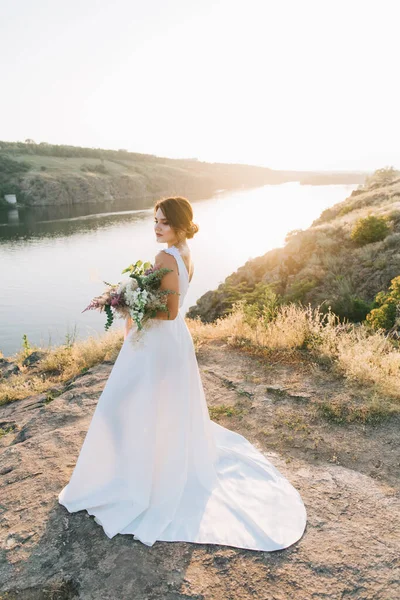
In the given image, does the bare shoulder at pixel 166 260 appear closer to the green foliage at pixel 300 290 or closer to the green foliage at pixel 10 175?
the green foliage at pixel 300 290

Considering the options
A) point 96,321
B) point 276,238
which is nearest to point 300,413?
point 96,321

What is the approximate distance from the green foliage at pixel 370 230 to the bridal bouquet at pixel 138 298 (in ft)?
34.4

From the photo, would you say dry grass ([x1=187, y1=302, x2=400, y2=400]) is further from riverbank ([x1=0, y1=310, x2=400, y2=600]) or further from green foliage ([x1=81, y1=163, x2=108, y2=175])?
green foliage ([x1=81, y1=163, x2=108, y2=175])

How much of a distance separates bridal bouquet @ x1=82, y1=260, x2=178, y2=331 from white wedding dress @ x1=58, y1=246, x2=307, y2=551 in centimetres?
22

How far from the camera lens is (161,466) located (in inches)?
145

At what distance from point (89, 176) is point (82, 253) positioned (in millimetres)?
56337

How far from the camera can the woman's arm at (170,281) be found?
3.55 meters

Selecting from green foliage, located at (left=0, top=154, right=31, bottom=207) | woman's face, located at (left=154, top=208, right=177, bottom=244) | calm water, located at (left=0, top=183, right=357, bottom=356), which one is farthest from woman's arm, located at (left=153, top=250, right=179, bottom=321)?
green foliage, located at (left=0, top=154, right=31, bottom=207)

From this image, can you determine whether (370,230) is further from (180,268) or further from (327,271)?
(180,268)

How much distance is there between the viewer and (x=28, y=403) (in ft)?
21.8

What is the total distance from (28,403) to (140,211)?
58980 mm

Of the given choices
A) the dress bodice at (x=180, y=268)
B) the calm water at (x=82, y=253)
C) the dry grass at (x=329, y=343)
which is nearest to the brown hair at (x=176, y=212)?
the dress bodice at (x=180, y=268)

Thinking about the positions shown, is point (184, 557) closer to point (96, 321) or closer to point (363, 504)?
point (363, 504)

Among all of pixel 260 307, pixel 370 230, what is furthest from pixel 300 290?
pixel 370 230
